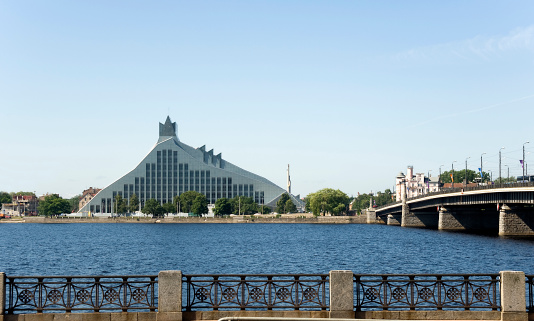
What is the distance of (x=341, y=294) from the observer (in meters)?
18.7

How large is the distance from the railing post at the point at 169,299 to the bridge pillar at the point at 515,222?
89.5m

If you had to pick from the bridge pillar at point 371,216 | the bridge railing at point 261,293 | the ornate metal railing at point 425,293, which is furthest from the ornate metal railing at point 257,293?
the bridge pillar at point 371,216

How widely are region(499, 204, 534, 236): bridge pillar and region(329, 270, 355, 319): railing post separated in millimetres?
87222

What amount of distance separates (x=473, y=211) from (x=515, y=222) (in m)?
29.2

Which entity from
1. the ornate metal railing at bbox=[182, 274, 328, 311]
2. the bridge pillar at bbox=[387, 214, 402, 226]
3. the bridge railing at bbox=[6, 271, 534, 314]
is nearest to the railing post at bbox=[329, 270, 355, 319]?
the bridge railing at bbox=[6, 271, 534, 314]

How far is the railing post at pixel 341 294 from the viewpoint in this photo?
61.0 ft

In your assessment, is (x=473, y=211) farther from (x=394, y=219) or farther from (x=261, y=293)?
(x=261, y=293)

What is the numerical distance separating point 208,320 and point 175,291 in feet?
4.79

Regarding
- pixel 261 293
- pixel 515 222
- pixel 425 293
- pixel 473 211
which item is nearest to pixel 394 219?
pixel 473 211

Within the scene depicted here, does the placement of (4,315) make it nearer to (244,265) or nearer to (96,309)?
(96,309)

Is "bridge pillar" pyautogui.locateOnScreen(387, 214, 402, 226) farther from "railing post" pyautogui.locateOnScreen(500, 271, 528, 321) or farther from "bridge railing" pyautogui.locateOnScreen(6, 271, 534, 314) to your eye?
"railing post" pyautogui.locateOnScreen(500, 271, 528, 321)

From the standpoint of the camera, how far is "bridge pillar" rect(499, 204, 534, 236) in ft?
323

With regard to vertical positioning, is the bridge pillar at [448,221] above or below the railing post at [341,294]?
below

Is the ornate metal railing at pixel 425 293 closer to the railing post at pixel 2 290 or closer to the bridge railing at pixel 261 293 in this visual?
the bridge railing at pixel 261 293
